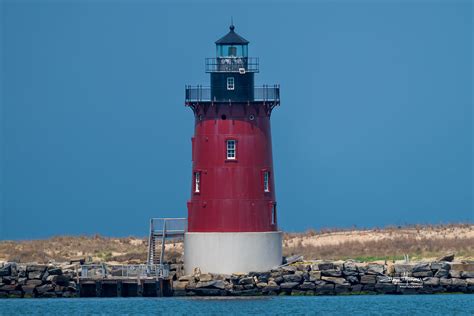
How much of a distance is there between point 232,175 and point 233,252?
3093 mm

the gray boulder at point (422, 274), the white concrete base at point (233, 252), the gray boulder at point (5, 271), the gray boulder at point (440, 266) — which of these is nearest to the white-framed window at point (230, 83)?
the white concrete base at point (233, 252)

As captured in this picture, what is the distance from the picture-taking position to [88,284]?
67.1 m

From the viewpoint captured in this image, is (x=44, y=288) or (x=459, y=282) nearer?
(x=459, y=282)

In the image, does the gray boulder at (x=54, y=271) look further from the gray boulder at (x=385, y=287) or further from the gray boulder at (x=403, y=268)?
the gray boulder at (x=403, y=268)

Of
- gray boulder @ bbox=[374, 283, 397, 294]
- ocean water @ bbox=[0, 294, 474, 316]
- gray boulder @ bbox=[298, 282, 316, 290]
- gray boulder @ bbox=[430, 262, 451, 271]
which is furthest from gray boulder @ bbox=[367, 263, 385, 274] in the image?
gray boulder @ bbox=[298, 282, 316, 290]

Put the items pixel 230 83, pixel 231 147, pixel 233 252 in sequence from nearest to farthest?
1. pixel 233 252
2. pixel 231 147
3. pixel 230 83

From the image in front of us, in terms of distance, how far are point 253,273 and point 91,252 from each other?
1517 cm

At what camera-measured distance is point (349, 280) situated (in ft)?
219

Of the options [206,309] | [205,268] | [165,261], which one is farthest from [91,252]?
[206,309]

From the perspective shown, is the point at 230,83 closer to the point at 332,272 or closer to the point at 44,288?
the point at 332,272

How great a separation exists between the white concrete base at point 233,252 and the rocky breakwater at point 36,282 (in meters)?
5.31

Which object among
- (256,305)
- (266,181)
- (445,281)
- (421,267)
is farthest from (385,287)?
(256,305)

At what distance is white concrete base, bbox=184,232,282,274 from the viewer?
219 feet

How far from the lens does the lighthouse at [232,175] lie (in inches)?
2638
